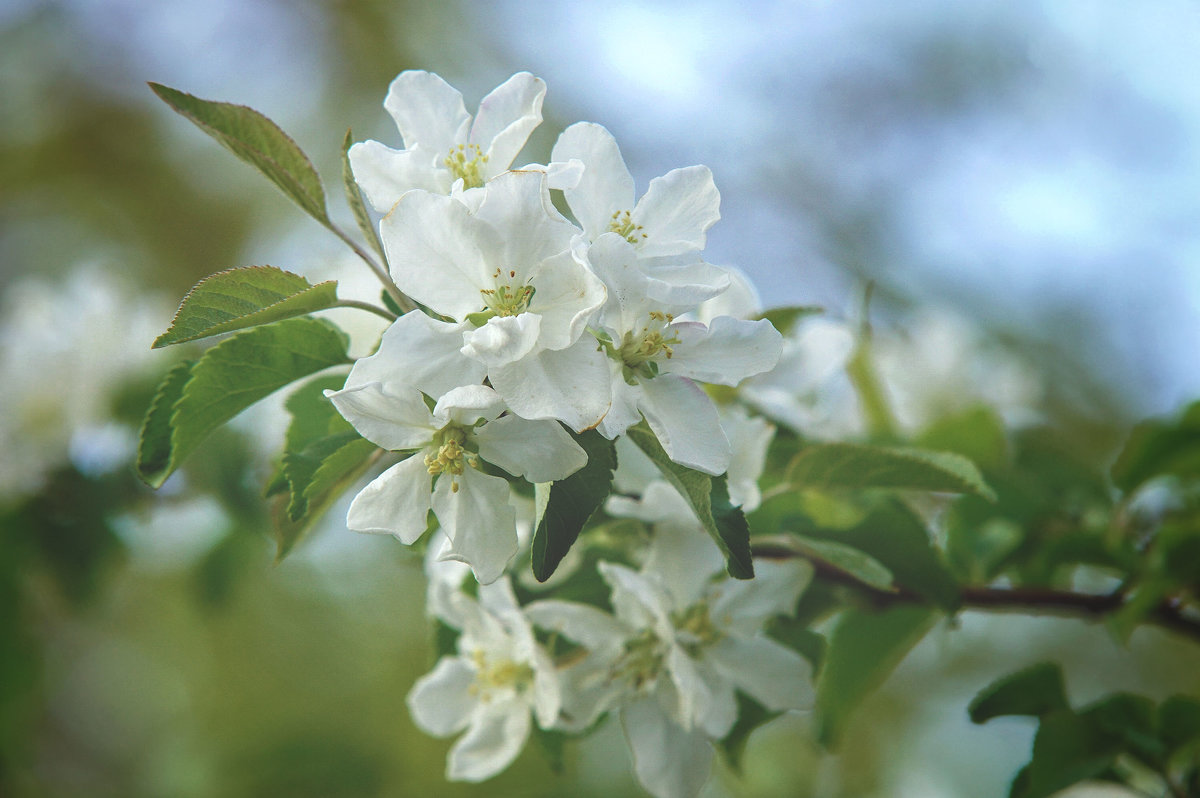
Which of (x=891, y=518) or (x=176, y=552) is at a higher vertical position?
(x=891, y=518)

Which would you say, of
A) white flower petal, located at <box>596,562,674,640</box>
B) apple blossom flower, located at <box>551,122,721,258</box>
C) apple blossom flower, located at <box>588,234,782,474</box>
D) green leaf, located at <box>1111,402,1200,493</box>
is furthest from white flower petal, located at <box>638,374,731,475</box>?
green leaf, located at <box>1111,402,1200,493</box>

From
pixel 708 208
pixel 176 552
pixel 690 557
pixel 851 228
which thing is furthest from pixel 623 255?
pixel 851 228

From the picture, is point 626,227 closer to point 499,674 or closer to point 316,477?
point 316,477

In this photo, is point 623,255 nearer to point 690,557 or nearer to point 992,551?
point 690,557

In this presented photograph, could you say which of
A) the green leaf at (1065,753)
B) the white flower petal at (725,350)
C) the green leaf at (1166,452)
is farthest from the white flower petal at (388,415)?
the green leaf at (1166,452)

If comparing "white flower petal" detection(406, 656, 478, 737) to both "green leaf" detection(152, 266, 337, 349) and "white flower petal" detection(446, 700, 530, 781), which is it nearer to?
A: "white flower petal" detection(446, 700, 530, 781)

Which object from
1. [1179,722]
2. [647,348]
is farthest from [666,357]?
[1179,722]
